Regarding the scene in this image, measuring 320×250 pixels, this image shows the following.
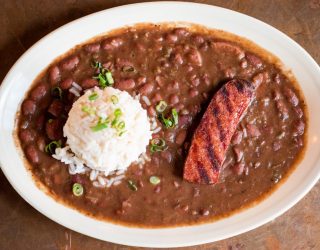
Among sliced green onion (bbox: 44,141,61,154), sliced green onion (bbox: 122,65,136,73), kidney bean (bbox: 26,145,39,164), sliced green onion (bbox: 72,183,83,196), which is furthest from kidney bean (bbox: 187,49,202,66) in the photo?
kidney bean (bbox: 26,145,39,164)

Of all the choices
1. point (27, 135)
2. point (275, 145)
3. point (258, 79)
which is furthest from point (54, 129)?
point (275, 145)

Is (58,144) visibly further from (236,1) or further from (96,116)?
(236,1)

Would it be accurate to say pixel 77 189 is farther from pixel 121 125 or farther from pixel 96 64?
pixel 96 64

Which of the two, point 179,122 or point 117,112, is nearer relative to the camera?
point 117,112

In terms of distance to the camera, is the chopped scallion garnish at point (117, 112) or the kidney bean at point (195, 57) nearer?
the chopped scallion garnish at point (117, 112)

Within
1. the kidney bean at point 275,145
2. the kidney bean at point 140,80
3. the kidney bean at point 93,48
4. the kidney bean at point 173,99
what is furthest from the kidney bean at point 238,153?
Result: the kidney bean at point 93,48

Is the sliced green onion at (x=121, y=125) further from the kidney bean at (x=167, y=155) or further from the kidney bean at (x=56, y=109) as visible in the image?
the kidney bean at (x=56, y=109)

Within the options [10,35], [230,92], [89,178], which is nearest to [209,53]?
[230,92]
